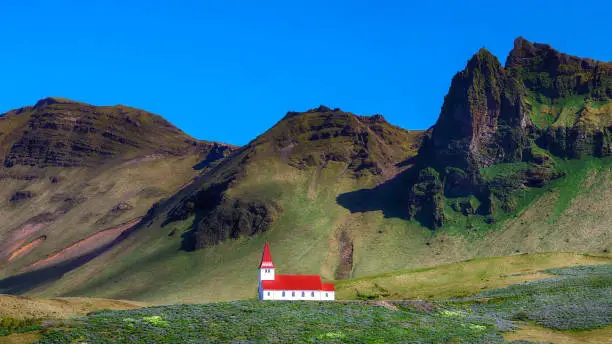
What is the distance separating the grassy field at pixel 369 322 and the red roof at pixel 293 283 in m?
10.5

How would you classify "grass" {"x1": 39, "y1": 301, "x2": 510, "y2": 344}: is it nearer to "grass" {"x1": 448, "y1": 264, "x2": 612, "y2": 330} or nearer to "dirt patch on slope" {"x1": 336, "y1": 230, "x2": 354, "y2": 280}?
"grass" {"x1": 448, "y1": 264, "x2": 612, "y2": 330}

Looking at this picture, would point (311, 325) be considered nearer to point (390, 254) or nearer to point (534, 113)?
point (390, 254)

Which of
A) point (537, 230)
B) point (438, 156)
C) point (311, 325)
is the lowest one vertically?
point (311, 325)

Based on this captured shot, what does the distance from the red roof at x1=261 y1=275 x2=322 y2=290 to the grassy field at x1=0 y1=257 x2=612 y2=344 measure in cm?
1047

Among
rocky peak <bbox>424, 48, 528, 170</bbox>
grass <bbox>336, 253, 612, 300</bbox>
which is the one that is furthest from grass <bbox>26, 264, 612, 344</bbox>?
rocky peak <bbox>424, 48, 528, 170</bbox>

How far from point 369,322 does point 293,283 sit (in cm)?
2429

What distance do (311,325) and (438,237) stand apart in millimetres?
116450

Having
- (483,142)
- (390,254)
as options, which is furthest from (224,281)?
(483,142)

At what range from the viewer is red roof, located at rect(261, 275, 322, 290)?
87.8 m

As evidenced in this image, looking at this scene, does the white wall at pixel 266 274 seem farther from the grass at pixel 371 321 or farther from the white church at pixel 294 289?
the grass at pixel 371 321

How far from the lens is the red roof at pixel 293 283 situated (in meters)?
87.8

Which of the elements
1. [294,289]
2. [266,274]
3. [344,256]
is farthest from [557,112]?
[294,289]

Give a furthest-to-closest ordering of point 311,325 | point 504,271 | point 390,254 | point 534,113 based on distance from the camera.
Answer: point 534,113, point 390,254, point 504,271, point 311,325

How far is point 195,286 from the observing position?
518 ft
